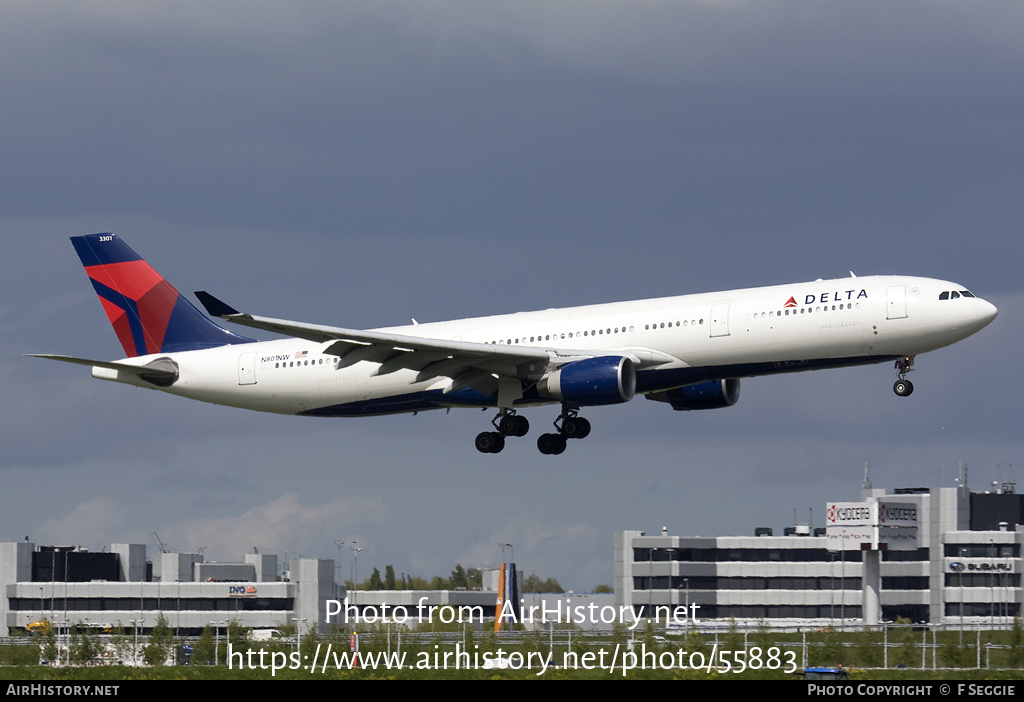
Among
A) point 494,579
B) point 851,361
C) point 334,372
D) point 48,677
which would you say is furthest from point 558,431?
point 494,579

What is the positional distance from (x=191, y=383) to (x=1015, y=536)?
100896mm

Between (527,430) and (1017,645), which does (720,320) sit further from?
(1017,645)

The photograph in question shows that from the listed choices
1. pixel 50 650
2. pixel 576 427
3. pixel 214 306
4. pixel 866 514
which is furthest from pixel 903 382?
pixel 866 514

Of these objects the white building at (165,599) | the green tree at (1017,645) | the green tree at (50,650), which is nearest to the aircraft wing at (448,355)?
the green tree at (50,650)

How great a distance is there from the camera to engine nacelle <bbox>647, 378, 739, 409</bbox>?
56.4 metres

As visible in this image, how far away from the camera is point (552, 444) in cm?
5675

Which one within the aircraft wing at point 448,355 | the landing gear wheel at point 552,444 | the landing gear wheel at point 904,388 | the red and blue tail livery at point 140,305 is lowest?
the landing gear wheel at point 552,444

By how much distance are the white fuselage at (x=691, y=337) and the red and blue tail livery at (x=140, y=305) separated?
3511mm

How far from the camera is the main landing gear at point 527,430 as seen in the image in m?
55.7

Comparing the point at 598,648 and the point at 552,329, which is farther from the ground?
the point at 552,329

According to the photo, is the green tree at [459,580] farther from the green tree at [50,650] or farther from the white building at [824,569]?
the green tree at [50,650]

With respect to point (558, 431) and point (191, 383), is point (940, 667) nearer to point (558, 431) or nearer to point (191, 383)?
point (558, 431)

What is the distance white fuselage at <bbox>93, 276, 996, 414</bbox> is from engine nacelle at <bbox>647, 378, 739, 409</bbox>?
535 centimetres

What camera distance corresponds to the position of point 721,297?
5006cm
